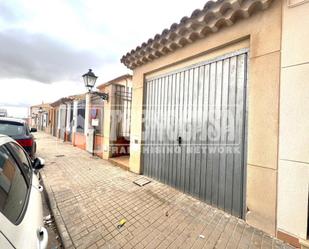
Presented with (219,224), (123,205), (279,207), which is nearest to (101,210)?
(123,205)

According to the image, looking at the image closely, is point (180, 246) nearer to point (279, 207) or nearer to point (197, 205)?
point (197, 205)

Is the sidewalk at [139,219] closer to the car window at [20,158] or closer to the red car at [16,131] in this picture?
the car window at [20,158]

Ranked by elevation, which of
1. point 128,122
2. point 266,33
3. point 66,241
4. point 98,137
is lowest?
point 66,241

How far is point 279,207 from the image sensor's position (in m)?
2.65

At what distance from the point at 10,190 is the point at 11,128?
4.98m

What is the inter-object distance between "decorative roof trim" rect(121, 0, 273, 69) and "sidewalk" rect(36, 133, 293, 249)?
12.3ft

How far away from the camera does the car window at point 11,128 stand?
16.9 ft

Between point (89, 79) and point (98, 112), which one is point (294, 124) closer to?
point (89, 79)

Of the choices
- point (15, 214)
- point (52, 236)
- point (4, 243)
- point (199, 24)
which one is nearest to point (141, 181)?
point (52, 236)

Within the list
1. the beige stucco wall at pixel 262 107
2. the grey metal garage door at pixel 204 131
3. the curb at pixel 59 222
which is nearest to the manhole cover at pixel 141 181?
the grey metal garage door at pixel 204 131

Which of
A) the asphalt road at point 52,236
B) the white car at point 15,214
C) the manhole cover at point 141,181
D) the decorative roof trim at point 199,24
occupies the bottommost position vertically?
the asphalt road at point 52,236

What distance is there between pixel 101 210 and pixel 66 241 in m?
0.90

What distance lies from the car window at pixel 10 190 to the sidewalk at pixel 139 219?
1.34 metres

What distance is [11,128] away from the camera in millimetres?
5320
